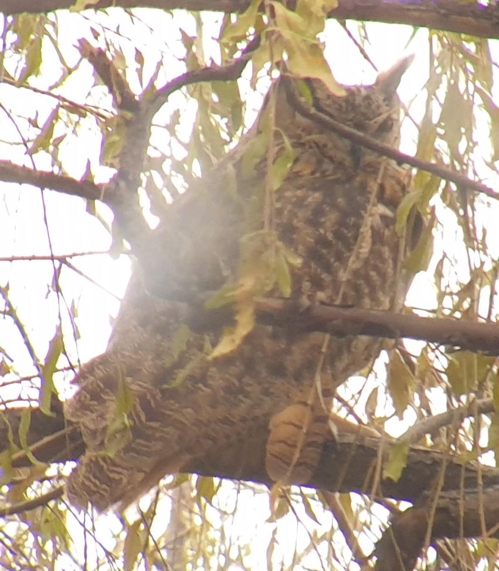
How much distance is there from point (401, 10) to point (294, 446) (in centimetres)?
80

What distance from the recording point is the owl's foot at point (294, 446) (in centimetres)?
159

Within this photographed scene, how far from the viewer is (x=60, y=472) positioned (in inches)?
69.4

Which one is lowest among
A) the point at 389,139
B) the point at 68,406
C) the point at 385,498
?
the point at 385,498

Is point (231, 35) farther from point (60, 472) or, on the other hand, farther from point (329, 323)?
point (60, 472)

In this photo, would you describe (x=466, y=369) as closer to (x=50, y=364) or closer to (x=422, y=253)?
(x=422, y=253)

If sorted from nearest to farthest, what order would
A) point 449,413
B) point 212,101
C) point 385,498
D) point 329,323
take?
point 329,323
point 449,413
point 212,101
point 385,498

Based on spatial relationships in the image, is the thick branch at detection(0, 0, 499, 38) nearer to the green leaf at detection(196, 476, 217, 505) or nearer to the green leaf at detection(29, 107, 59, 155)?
the green leaf at detection(29, 107, 59, 155)

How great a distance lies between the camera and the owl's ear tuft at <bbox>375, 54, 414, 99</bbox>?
1.94 meters

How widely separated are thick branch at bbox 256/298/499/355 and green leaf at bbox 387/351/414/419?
13.6 inches

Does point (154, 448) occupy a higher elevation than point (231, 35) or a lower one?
lower

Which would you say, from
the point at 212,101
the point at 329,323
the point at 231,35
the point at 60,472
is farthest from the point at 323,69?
the point at 60,472

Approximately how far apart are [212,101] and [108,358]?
0.51 meters

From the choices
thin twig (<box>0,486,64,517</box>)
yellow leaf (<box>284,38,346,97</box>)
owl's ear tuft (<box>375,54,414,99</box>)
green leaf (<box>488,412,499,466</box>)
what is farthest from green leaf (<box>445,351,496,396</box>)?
owl's ear tuft (<box>375,54,414,99</box>)

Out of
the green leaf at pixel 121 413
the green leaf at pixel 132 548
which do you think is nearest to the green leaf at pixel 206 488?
the green leaf at pixel 132 548
